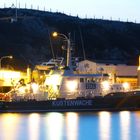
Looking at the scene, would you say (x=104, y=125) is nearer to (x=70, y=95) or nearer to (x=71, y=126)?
(x=71, y=126)

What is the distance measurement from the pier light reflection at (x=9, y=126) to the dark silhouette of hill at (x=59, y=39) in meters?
53.5

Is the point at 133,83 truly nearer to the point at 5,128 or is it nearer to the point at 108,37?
the point at 5,128

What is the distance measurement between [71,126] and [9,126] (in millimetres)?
4408

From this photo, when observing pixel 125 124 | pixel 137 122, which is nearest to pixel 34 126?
pixel 125 124

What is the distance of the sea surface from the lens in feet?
127

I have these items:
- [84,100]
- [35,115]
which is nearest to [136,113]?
[84,100]

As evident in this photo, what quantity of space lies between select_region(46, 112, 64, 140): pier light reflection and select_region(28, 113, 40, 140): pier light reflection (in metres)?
0.72

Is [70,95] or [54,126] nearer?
[54,126]

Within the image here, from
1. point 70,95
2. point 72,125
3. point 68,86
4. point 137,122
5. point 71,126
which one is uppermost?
point 68,86

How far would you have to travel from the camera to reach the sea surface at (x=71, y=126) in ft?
127

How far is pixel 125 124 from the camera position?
44906 mm

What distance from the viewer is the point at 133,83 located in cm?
8112

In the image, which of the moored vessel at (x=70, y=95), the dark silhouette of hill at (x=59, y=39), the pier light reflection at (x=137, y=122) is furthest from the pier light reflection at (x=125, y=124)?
the dark silhouette of hill at (x=59, y=39)

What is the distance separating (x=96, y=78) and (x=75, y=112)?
4.44 meters
